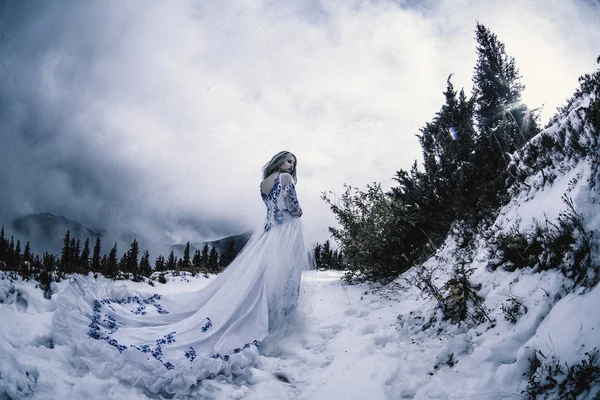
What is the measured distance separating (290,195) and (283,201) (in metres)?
0.16

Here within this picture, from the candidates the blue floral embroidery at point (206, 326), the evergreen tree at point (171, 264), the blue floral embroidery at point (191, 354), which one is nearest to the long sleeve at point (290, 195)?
the blue floral embroidery at point (206, 326)

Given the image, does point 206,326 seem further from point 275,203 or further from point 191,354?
point 275,203

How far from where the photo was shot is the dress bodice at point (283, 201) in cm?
439

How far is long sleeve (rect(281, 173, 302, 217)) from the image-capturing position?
4379 mm

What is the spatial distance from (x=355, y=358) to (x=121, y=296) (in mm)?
3346

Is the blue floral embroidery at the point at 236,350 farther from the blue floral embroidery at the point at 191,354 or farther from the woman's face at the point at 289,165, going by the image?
the woman's face at the point at 289,165

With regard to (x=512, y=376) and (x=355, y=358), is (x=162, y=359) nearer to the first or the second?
(x=355, y=358)

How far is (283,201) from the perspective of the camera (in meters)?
4.42

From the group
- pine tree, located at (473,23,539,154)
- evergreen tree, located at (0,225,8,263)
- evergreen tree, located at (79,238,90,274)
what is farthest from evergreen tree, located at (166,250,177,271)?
pine tree, located at (473,23,539,154)

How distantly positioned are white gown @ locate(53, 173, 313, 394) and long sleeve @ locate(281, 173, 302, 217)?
0.02 metres

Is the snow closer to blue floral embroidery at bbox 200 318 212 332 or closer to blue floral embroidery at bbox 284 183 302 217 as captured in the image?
blue floral embroidery at bbox 200 318 212 332

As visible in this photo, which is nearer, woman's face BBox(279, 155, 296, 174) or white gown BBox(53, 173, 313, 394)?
white gown BBox(53, 173, 313, 394)

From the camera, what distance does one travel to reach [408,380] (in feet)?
7.66

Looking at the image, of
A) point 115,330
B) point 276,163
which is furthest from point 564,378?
point 276,163
